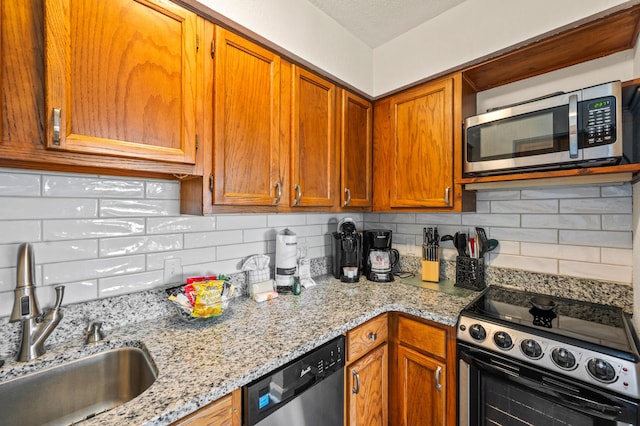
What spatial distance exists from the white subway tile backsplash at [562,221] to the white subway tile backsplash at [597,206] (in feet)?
0.09

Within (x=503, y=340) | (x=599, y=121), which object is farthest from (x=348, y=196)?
(x=599, y=121)

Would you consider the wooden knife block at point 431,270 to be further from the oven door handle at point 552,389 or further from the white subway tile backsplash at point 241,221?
the white subway tile backsplash at point 241,221

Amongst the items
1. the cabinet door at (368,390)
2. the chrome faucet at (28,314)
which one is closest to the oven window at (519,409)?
the cabinet door at (368,390)

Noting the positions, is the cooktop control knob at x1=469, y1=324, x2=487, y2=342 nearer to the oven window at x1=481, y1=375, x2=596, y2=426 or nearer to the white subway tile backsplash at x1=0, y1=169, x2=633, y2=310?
the oven window at x1=481, y1=375, x2=596, y2=426

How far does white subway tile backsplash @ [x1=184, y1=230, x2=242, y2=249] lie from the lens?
1.36 m

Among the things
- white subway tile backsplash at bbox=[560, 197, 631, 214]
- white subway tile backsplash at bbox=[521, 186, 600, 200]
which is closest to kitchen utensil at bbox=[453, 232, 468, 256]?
white subway tile backsplash at bbox=[521, 186, 600, 200]

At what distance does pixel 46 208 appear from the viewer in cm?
100

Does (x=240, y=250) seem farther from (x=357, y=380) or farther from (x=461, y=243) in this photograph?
(x=461, y=243)

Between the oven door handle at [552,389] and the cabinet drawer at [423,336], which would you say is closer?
the oven door handle at [552,389]

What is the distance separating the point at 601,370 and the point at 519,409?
35cm

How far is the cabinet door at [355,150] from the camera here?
5.64 ft

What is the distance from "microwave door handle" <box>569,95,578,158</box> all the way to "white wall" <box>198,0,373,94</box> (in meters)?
1.11

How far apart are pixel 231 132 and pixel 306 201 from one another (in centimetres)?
52

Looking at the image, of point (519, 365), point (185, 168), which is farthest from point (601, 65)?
point (185, 168)
